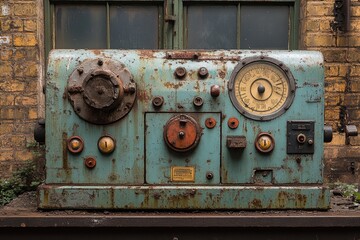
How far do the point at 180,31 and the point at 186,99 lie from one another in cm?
185

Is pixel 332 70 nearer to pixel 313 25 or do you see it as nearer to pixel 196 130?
pixel 313 25

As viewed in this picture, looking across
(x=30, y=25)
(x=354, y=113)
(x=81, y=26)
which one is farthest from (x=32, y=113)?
(x=354, y=113)

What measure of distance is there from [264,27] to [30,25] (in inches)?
70.3

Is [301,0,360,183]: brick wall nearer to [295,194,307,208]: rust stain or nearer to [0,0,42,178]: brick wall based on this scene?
[295,194,307,208]: rust stain

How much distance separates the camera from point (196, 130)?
204cm

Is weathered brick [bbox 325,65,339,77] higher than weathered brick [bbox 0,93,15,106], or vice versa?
weathered brick [bbox 325,65,339,77]

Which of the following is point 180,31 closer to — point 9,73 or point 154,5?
point 154,5

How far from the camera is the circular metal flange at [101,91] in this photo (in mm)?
1980

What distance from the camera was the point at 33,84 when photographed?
3.70m

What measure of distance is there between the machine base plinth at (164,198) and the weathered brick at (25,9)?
2.06 metres

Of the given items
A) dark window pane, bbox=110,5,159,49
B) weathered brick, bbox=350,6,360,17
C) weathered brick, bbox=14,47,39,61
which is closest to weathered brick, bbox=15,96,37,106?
weathered brick, bbox=14,47,39,61

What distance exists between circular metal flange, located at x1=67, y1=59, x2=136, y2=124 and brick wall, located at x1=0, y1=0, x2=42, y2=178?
1.79m

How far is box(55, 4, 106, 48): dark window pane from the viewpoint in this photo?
3.83 meters

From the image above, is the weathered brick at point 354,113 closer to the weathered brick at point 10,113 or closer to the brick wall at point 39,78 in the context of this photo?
the brick wall at point 39,78
